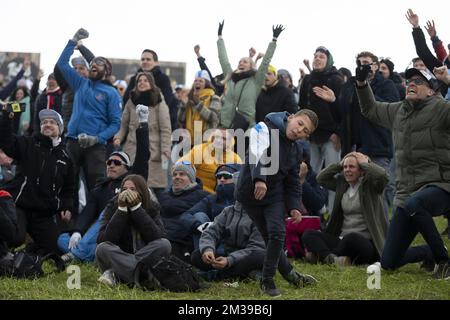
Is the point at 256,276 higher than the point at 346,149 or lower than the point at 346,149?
lower

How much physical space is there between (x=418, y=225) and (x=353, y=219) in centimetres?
146

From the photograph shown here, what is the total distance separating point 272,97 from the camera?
12047 millimetres

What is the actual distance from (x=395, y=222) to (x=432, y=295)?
1.20m

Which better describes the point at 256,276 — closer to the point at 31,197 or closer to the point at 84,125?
the point at 31,197

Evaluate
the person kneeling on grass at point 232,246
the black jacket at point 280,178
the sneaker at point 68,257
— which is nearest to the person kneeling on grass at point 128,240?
the person kneeling on grass at point 232,246

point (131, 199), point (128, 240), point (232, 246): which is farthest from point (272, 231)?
point (128, 240)

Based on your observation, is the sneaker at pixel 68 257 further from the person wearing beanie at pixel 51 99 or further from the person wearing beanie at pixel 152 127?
the person wearing beanie at pixel 51 99

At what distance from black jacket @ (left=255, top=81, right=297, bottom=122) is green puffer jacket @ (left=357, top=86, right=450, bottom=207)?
3.57 metres

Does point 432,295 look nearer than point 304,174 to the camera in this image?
Yes

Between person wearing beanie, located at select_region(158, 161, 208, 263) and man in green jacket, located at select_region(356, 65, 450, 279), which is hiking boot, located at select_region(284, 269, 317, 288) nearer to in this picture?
man in green jacket, located at select_region(356, 65, 450, 279)

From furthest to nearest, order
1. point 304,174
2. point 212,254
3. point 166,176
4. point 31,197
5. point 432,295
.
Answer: point 166,176
point 304,174
point 31,197
point 212,254
point 432,295

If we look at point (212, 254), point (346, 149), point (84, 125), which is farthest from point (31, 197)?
point (346, 149)

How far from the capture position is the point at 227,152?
1098 centimetres

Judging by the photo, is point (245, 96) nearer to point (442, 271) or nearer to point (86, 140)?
point (86, 140)
